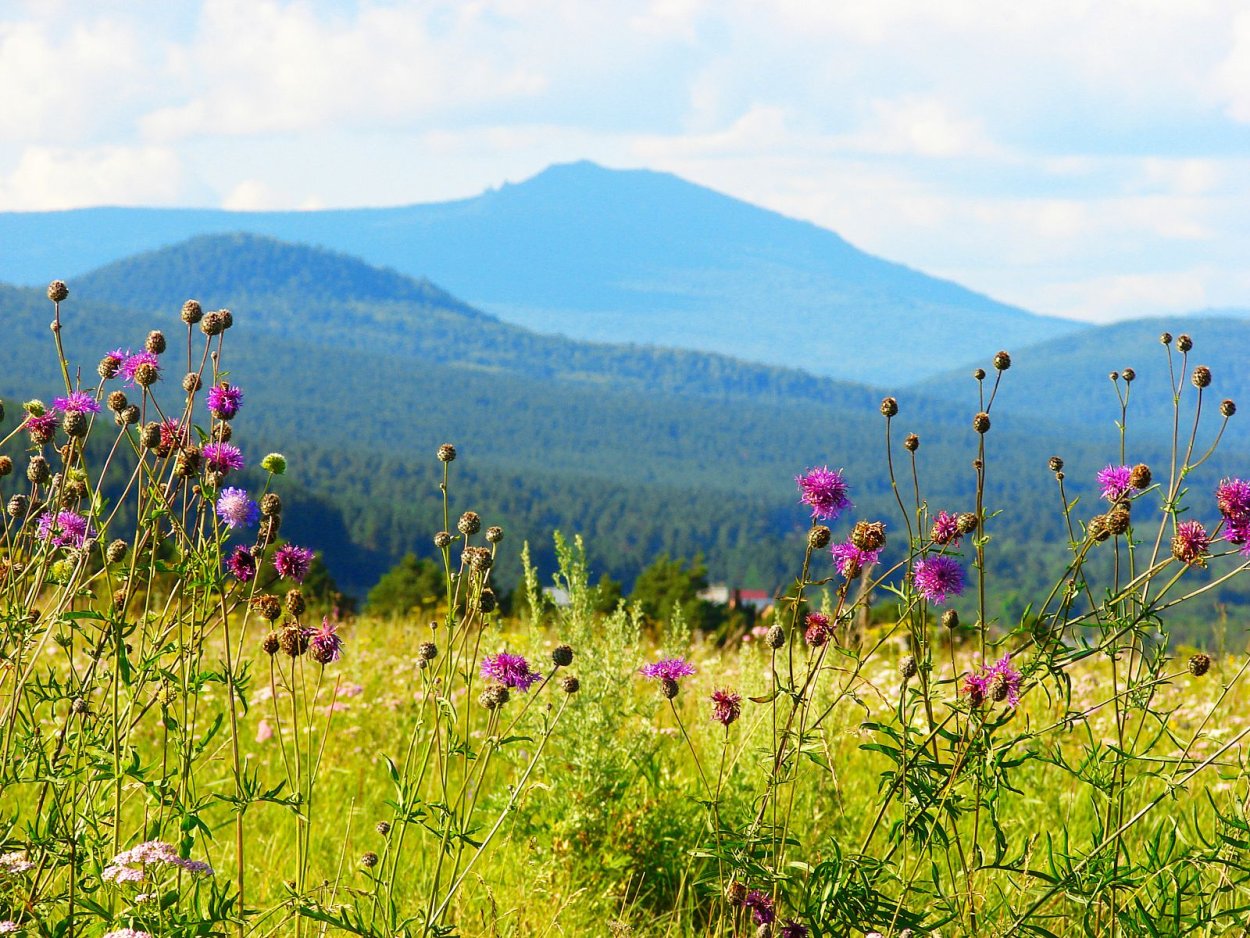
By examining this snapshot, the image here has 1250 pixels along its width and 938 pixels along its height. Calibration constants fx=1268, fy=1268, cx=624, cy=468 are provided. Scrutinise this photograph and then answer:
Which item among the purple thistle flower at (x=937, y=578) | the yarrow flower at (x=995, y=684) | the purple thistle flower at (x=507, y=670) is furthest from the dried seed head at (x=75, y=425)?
the yarrow flower at (x=995, y=684)

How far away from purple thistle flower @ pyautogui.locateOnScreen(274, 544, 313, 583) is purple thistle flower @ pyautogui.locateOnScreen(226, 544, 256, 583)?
0.06 meters

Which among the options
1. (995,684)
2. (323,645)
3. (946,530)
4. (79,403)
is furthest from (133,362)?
(995,684)

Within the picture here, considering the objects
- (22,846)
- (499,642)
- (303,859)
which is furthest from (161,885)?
(499,642)

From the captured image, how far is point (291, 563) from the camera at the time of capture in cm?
266

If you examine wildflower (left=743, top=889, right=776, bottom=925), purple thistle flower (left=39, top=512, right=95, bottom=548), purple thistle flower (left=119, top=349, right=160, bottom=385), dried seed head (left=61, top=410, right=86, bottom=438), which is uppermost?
purple thistle flower (left=119, top=349, right=160, bottom=385)

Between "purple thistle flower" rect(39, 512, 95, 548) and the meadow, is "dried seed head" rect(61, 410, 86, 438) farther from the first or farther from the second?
"purple thistle flower" rect(39, 512, 95, 548)

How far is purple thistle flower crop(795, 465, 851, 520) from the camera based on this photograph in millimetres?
2551

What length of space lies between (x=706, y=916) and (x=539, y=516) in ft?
445

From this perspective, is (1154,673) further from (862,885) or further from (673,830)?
(673,830)

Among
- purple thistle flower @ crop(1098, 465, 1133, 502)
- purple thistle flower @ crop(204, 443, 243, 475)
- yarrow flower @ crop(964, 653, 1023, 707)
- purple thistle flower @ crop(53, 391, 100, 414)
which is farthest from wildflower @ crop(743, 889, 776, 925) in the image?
purple thistle flower @ crop(53, 391, 100, 414)

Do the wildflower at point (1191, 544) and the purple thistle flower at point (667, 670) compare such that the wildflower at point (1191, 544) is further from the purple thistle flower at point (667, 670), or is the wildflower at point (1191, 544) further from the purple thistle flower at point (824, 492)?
the purple thistle flower at point (667, 670)

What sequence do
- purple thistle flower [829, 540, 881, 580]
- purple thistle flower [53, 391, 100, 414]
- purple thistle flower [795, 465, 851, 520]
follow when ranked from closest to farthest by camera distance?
purple thistle flower [829, 540, 881, 580] < purple thistle flower [795, 465, 851, 520] < purple thistle flower [53, 391, 100, 414]

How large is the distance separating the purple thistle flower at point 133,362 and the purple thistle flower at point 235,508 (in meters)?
0.33

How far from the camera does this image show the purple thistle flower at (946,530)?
2373 millimetres
